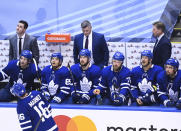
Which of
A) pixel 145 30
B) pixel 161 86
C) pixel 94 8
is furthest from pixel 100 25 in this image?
pixel 161 86

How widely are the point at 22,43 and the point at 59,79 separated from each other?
4.25 ft

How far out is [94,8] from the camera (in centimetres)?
762

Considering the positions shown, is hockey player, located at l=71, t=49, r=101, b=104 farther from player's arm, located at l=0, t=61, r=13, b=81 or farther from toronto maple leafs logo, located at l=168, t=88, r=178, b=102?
toronto maple leafs logo, located at l=168, t=88, r=178, b=102

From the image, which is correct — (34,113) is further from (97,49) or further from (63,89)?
(97,49)

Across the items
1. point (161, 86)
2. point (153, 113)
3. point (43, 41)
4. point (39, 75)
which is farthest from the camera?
point (43, 41)

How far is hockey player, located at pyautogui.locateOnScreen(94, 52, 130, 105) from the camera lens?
5.16m

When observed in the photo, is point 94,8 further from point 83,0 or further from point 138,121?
point 138,121

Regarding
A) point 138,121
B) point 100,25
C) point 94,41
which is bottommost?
point 138,121

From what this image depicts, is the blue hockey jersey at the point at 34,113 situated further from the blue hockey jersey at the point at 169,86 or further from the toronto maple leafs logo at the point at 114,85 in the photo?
the blue hockey jersey at the point at 169,86

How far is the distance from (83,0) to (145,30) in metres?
1.47

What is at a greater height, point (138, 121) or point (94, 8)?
point (94, 8)

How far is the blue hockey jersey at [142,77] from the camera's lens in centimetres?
527

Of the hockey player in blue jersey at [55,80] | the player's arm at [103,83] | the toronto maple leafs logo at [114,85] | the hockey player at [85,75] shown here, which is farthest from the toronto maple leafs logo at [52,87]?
the toronto maple leafs logo at [114,85]

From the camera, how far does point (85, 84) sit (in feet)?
17.8
